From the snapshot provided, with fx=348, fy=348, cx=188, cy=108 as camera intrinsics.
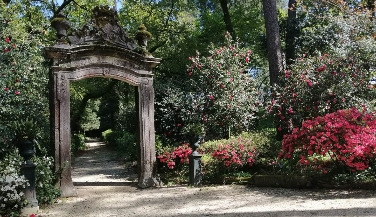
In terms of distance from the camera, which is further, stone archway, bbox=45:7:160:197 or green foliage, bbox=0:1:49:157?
stone archway, bbox=45:7:160:197

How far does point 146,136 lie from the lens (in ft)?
28.3

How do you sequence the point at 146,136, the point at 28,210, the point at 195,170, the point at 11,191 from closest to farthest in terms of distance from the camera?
the point at 11,191
the point at 28,210
the point at 195,170
the point at 146,136

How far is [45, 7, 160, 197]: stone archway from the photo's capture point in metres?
7.56

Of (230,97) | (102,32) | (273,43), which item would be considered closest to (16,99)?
(102,32)

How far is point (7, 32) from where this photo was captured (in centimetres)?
799

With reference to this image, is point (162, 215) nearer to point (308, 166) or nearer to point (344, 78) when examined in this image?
point (308, 166)

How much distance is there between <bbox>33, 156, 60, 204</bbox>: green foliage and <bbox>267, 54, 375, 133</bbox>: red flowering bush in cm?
636

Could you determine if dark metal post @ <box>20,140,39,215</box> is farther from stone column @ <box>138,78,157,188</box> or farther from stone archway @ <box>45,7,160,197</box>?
stone column @ <box>138,78,157,188</box>

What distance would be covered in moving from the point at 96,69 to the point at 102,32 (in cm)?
87

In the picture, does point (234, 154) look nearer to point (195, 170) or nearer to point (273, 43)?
point (195, 170)

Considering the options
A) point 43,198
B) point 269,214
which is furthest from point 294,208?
point 43,198

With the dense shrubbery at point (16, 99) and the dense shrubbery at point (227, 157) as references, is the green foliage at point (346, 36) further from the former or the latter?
the dense shrubbery at point (16, 99)

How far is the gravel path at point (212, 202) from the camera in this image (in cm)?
580

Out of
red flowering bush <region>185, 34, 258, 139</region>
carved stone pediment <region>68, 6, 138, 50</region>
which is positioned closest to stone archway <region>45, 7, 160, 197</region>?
carved stone pediment <region>68, 6, 138, 50</region>
